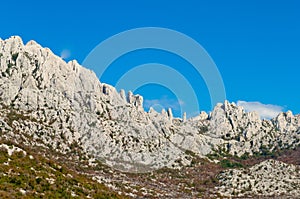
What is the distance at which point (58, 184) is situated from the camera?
127ft

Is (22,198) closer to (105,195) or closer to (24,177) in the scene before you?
(24,177)

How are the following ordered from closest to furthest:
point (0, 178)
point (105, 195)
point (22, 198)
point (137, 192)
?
point (22, 198) → point (0, 178) → point (105, 195) → point (137, 192)

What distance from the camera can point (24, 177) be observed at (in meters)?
36.6

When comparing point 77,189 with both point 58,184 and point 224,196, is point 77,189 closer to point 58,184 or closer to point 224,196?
point 58,184

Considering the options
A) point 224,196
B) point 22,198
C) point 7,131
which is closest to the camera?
point 22,198

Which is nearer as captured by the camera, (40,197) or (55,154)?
(40,197)

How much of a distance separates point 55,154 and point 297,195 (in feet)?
426

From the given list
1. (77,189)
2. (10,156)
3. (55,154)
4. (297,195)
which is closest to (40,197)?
(77,189)

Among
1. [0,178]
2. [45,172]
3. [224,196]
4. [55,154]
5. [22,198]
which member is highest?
[55,154]

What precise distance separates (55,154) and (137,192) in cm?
6422

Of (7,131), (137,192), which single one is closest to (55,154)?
(7,131)

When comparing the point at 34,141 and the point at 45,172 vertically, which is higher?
the point at 34,141

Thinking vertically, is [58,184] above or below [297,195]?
below

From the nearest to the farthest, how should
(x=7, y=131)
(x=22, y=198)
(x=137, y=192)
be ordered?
(x=22, y=198)
(x=137, y=192)
(x=7, y=131)
